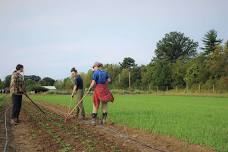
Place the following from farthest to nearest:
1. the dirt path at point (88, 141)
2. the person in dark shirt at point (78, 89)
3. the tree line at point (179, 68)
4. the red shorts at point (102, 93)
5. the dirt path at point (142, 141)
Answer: the tree line at point (179, 68), the person in dark shirt at point (78, 89), the red shorts at point (102, 93), the dirt path at point (142, 141), the dirt path at point (88, 141)

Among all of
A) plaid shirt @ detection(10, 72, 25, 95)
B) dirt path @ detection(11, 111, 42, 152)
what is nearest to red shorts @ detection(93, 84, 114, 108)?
dirt path @ detection(11, 111, 42, 152)

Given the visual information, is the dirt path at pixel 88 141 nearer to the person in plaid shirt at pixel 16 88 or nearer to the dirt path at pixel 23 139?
the dirt path at pixel 23 139

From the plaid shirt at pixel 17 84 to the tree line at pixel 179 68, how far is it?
165 feet

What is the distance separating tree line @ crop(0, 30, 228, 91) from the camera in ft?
219

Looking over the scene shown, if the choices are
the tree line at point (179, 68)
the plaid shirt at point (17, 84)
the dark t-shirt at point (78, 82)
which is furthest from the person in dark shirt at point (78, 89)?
the tree line at point (179, 68)

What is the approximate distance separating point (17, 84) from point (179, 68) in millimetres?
68782

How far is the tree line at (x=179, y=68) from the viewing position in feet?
219

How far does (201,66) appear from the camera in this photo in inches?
2832

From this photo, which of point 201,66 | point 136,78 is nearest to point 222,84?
point 201,66

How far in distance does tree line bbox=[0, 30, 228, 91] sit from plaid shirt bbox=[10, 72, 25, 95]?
50.3 meters

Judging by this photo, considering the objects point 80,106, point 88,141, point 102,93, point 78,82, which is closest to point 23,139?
point 88,141

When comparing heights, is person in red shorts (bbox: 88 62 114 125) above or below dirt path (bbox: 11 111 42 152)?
above

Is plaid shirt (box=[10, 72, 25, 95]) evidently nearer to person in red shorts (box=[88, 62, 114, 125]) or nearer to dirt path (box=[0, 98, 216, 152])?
dirt path (box=[0, 98, 216, 152])

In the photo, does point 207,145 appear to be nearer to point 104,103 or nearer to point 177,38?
point 104,103
